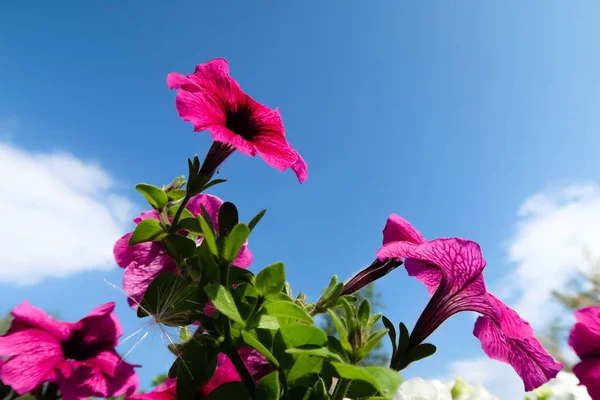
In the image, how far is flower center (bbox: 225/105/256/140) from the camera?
2.62ft

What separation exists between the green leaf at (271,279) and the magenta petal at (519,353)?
0.37 m

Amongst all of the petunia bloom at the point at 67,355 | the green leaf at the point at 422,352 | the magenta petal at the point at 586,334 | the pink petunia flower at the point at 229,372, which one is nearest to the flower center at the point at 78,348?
the petunia bloom at the point at 67,355

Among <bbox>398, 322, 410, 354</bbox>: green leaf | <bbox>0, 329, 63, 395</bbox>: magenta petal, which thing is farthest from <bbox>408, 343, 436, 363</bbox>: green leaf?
<bbox>0, 329, 63, 395</bbox>: magenta petal

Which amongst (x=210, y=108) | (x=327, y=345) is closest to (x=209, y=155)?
(x=210, y=108)

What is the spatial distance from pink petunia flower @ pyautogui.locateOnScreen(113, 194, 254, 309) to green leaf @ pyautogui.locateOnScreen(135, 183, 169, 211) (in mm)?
53

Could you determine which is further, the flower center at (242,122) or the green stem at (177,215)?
the flower center at (242,122)

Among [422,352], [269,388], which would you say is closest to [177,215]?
[269,388]

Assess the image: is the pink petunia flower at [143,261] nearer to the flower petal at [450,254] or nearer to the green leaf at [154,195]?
the green leaf at [154,195]

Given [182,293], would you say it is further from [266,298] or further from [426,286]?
[426,286]

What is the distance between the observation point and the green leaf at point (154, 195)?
2.34ft

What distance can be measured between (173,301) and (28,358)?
0.24 meters

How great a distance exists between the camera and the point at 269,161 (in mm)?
719

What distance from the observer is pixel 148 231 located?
2.19 ft

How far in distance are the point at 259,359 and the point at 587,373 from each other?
1.60 feet
